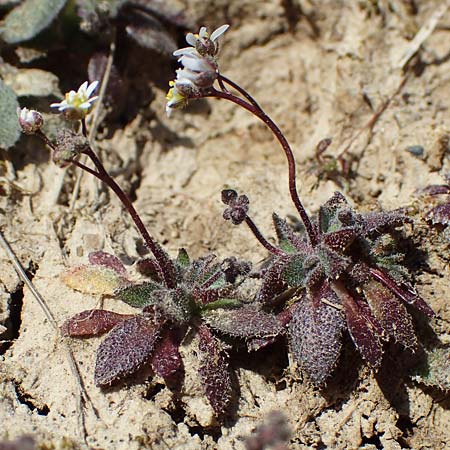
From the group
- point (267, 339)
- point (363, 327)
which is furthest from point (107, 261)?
point (363, 327)

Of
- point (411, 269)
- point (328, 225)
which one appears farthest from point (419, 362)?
point (328, 225)

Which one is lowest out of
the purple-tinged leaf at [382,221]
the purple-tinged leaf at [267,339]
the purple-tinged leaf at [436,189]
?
the purple-tinged leaf at [267,339]

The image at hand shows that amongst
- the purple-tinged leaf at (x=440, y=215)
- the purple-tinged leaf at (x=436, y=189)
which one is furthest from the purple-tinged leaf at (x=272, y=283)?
the purple-tinged leaf at (x=436, y=189)

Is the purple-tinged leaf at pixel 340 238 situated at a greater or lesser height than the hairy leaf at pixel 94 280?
lesser

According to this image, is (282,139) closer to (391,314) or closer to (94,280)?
(391,314)

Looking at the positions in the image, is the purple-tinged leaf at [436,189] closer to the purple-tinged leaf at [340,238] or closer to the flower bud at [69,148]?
the purple-tinged leaf at [340,238]

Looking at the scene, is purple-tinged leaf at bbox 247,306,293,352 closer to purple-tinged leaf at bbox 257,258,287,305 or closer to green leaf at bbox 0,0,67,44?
purple-tinged leaf at bbox 257,258,287,305
